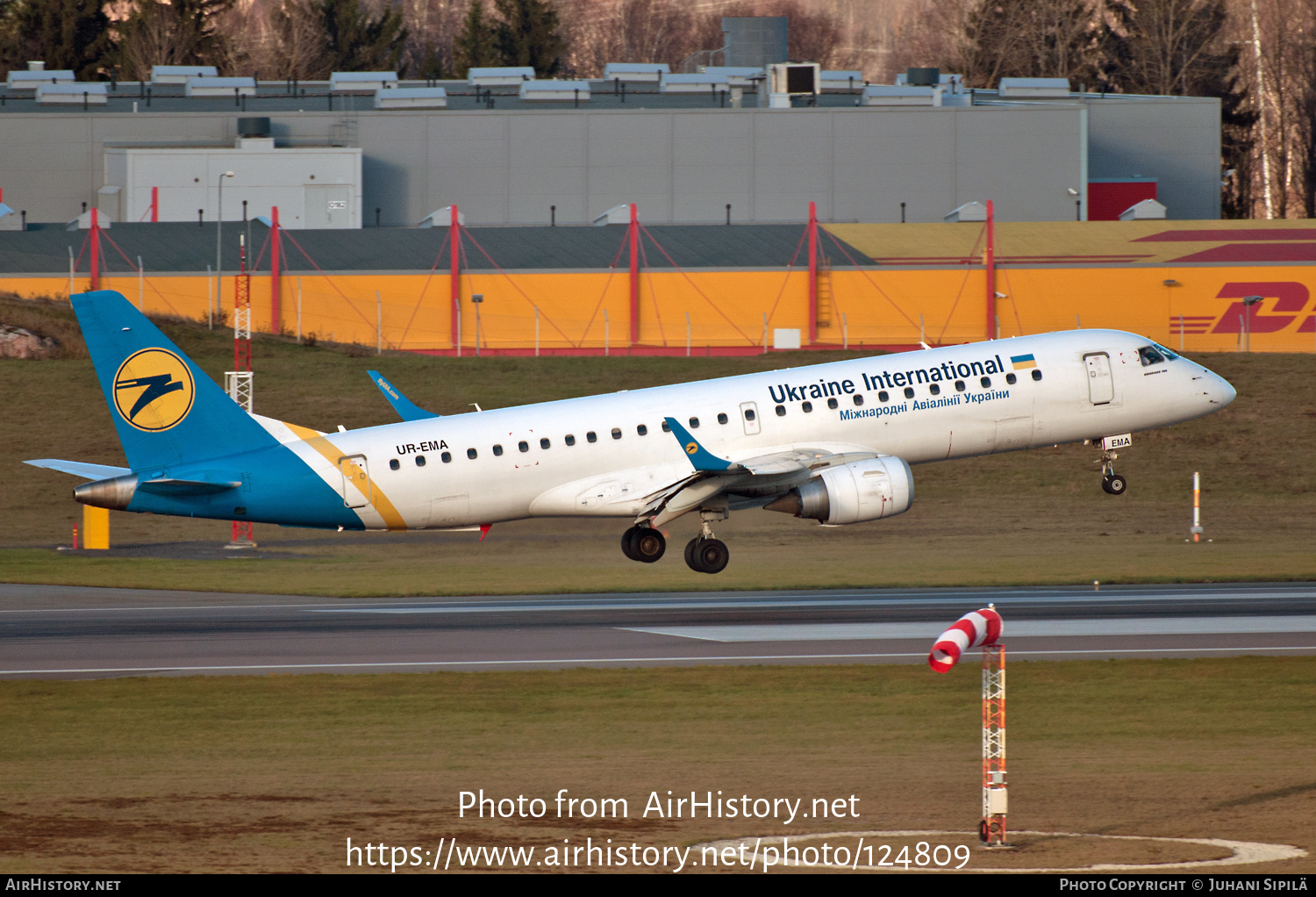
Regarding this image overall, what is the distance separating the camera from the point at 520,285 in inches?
3159

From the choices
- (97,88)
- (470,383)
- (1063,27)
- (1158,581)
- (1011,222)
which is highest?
(1063,27)

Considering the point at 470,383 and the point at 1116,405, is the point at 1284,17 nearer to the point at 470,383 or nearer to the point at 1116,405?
the point at 470,383

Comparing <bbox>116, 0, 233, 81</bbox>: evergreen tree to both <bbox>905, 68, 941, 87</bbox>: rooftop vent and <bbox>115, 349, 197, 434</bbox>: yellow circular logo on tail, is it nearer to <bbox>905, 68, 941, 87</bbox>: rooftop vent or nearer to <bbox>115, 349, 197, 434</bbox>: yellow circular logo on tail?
<bbox>905, 68, 941, 87</bbox>: rooftop vent

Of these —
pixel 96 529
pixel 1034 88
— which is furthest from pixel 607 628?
pixel 1034 88

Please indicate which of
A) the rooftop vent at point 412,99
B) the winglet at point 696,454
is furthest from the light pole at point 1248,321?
the winglet at point 696,454

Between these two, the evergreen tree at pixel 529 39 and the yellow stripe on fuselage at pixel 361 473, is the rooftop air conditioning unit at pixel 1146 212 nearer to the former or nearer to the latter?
the yellow stripe on fuselage at pixel 361 473

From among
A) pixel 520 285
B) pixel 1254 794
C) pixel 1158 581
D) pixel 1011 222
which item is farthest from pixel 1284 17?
pixel 1254 794

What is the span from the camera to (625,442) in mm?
36375

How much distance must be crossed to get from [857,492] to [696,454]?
11.9ft

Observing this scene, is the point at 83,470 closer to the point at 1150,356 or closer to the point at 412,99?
the point at 1150,356

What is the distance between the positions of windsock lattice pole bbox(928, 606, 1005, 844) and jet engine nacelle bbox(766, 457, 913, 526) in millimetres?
18504

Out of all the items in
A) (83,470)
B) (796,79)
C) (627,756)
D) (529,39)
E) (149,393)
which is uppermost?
(529,39)

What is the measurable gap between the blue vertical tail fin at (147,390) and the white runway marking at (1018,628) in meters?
10.1
